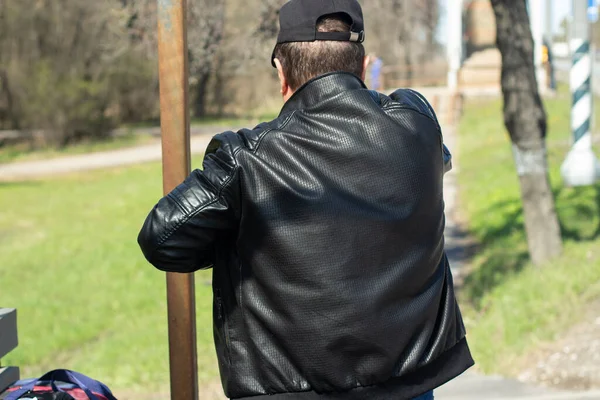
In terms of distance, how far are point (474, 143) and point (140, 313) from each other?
38.5ft

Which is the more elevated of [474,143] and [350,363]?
[350,363]

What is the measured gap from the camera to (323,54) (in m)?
2.02

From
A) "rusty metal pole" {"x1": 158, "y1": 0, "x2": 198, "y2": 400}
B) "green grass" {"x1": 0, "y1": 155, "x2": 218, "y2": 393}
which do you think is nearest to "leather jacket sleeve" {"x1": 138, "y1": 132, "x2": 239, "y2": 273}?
"rusty metal pole" {"x1": 158, "y1": 0, "x2": 198, "y2": 400}

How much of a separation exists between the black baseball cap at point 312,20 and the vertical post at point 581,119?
7.30 meters

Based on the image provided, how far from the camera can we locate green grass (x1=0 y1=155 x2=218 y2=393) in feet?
21.1

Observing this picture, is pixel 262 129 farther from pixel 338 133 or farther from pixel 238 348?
pixel 238 348

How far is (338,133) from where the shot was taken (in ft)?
6.37

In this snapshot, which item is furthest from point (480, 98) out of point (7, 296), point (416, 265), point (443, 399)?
point (416, 265)

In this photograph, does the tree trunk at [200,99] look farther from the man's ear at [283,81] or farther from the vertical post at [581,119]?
the man's ear at [283,81]

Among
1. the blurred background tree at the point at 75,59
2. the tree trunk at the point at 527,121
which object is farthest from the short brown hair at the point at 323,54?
the blurred background tree at the point at 75,59

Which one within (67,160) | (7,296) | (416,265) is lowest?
(67,160)

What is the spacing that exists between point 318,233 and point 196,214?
0.26 m

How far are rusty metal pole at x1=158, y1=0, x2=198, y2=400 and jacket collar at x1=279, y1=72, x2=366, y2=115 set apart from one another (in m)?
0.67

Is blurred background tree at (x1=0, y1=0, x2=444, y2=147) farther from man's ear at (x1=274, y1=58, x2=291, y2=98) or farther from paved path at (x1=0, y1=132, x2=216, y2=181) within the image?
man's ear at (x1=274, y1=58, x2=291, y2=98)
